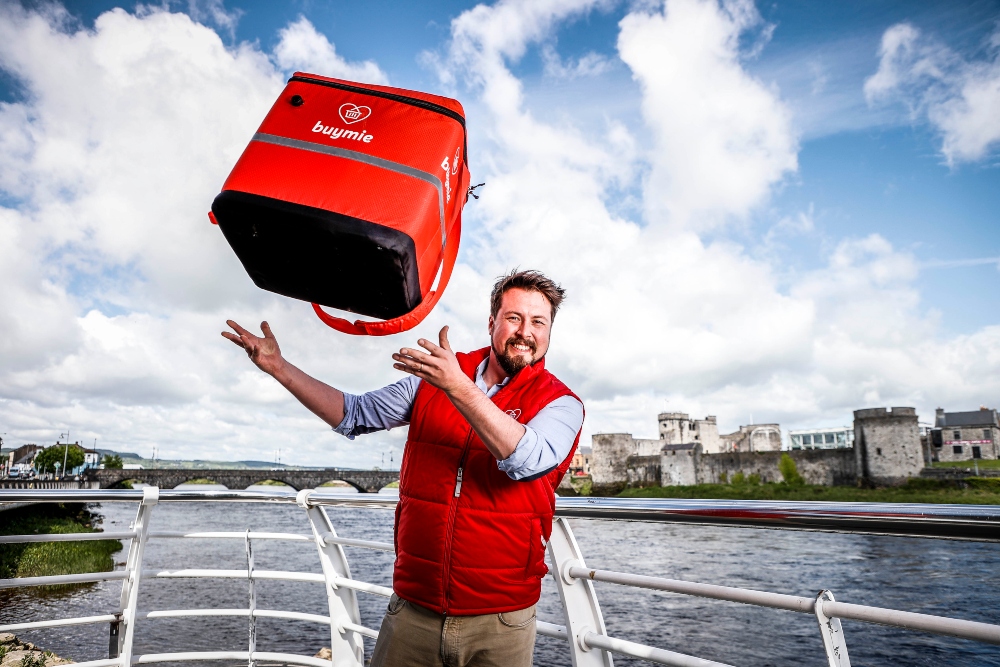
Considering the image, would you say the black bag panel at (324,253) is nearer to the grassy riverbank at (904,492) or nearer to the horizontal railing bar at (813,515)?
the horizontal railing bar at (813,515)

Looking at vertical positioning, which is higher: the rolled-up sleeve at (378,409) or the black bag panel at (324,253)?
the black bag panel at (324,253)

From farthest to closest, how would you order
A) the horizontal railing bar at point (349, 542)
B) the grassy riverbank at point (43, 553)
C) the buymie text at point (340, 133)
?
1. the grassy riverbank at point (43, 553)
2. the horizontal railing bar at point (349, 542)
3. the buymie text at point (340, 133)

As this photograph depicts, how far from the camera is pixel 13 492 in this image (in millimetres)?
2188

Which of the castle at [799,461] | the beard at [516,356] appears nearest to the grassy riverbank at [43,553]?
the beard at [516,356]

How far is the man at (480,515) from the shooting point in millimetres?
1373

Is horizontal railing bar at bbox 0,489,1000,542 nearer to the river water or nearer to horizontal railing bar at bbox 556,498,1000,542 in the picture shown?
horizontal railing bar at bbox 556,498,1000,542

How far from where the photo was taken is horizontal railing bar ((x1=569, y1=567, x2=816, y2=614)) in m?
1.20

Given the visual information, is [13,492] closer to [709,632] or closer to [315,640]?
[315,640]

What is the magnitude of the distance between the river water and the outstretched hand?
491 cm

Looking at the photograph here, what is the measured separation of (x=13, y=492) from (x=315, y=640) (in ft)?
35.9

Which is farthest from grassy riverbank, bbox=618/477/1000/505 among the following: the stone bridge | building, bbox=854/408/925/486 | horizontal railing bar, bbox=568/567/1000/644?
horizontal railing bar, bbox=568/567/1000/644

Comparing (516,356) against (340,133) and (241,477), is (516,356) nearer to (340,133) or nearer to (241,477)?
(340,133)

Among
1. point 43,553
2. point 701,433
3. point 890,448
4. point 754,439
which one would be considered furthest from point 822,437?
point 43,553

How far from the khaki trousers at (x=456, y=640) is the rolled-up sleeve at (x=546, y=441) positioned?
361mm
